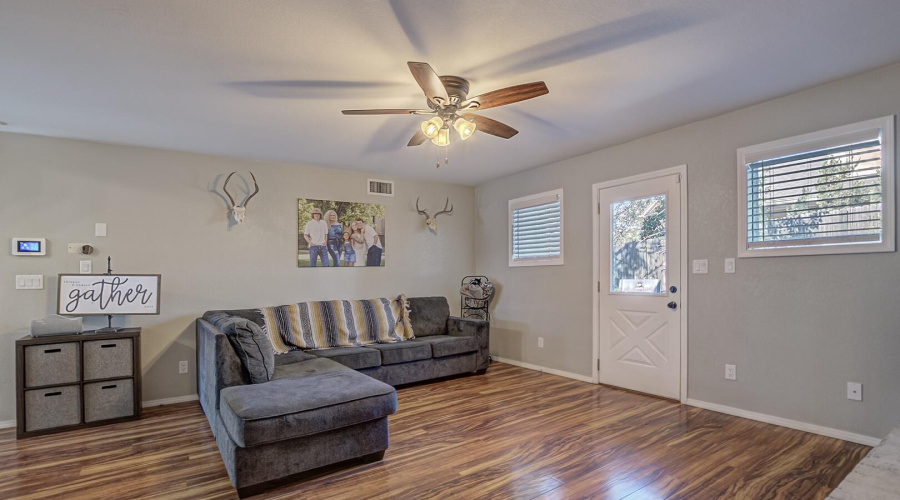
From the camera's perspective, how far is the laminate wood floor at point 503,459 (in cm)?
228

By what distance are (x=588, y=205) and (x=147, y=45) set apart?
3.89 m

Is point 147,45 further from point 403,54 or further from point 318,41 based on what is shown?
point 403,54

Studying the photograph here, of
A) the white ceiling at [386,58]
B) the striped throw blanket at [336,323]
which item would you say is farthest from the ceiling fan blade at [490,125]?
the striped throw blanket at [336,323]

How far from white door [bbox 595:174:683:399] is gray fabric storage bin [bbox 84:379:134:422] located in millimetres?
4284

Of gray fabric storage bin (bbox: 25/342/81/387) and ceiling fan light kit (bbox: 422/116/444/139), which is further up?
ceiling fan light kit (bbox: 422/116/444/139)

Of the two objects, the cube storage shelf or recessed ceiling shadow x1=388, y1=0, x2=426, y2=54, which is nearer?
recessed ceiling shadow x1=388, y1=0, x2=426, y2=54

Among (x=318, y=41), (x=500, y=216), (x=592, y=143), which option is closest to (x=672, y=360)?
(x=592, y=143)

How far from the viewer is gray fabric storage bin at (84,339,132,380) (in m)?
3.34

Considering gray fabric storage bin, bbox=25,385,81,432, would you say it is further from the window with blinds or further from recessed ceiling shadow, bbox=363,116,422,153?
the window with blinds

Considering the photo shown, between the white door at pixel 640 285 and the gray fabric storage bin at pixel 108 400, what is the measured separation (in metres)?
4.28

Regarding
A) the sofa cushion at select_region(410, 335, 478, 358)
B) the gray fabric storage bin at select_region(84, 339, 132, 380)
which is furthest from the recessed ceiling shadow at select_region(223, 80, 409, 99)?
the sofa cushion at select_region(410, 335, 478, 358)

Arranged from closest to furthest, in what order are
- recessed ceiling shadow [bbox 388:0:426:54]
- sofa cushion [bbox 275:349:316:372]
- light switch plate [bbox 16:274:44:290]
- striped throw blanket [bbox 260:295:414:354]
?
recessed ceiling shadow [bbox 388:0:426:54] → light switch plate [bbox 16:274:44:290] → sofa cushion [bbox 275:349:316:372] → striped throw blanket [bbox 260:295:414:354]

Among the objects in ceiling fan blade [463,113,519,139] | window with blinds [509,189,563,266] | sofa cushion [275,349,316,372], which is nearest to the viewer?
ceiling fan blade [463,113,519,139]

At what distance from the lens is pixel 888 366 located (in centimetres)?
264
